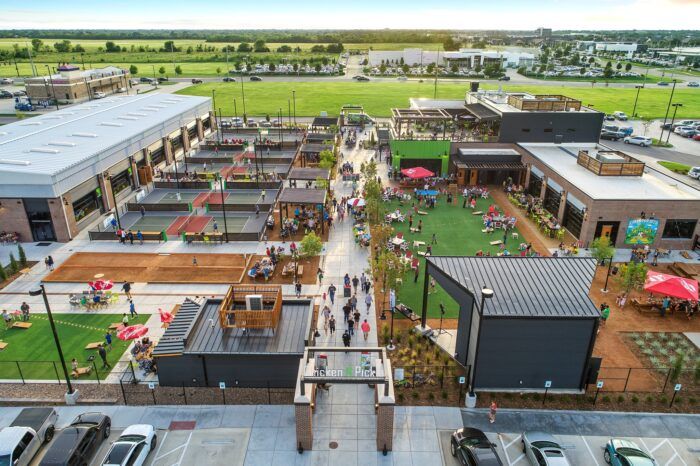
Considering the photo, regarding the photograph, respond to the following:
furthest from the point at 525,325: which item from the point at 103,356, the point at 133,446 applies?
the point at 103,356

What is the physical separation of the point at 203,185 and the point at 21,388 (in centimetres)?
2794

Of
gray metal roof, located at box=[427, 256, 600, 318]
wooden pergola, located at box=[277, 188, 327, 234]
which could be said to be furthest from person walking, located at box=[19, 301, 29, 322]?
gray metal roof, located at box=[427, 256, 600, 318]

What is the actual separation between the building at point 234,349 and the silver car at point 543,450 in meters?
9.52

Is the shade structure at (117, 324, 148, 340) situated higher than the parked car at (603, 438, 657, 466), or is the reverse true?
the shade structure at (117, 324, 148, 340)

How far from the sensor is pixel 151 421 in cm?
1875

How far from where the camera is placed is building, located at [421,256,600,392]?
1905cm

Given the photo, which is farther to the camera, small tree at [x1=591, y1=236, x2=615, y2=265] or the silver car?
small tree at [x1=591, y1=236, x2=615, y2=265]

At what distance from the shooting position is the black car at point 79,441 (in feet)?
51.3

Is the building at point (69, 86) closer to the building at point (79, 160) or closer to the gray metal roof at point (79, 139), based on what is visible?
the gray metal roof at point (79, 139)

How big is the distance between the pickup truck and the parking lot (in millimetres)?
15074

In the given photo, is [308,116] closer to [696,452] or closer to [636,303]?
[636,303]

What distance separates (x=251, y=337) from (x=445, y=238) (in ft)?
63.7

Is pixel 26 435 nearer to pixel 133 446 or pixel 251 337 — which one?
pixel 133 446

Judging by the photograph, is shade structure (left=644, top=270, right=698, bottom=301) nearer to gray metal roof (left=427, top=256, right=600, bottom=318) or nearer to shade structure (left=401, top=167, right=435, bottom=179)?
gray metal roof (left=427, top=256, right=600, bottom=318)
